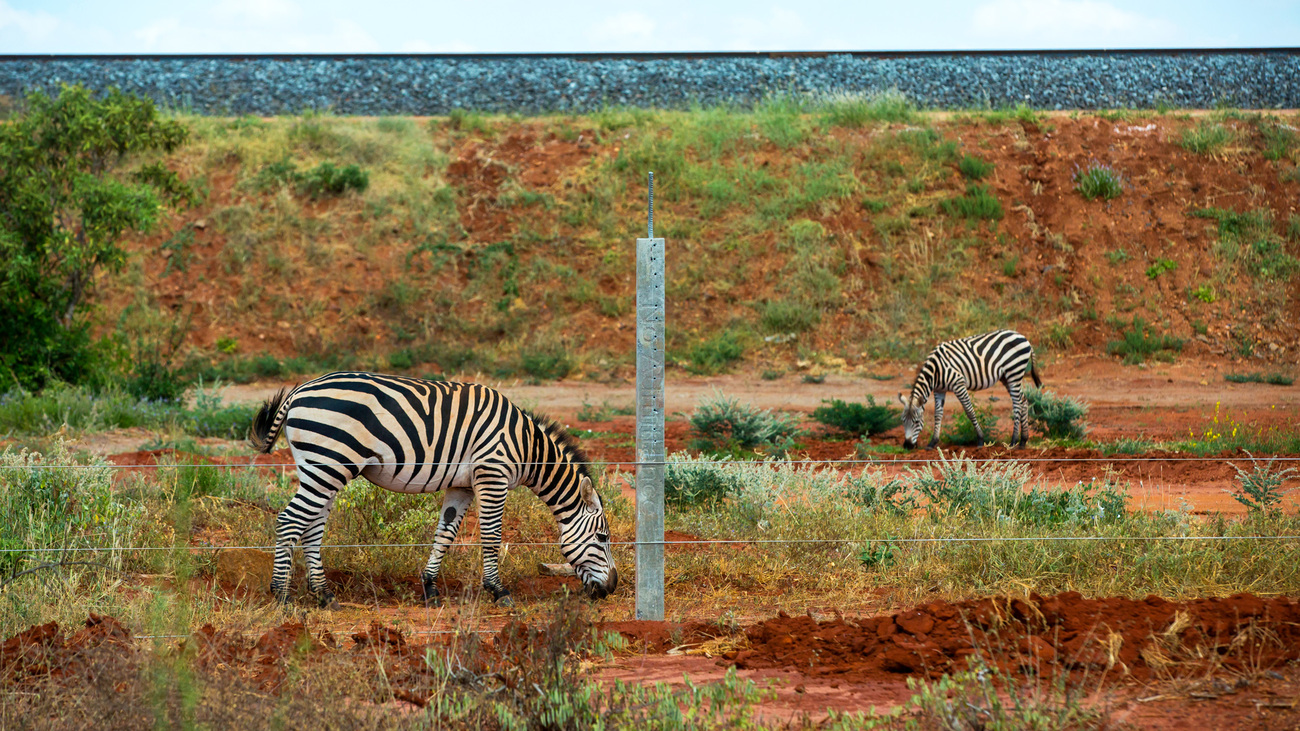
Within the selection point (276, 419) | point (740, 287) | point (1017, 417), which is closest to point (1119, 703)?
point (276, 419)

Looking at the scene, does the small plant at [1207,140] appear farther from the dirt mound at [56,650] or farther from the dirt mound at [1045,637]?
the dirt mound at [56,650]

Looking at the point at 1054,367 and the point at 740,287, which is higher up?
the point at 740,287

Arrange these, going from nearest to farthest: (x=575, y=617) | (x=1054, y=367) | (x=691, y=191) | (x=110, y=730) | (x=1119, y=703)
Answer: (x=110, y=730) → (x=1119, y=703) → (x=575, y=617) → (x=1054, y=367) → (x=691, y=191)

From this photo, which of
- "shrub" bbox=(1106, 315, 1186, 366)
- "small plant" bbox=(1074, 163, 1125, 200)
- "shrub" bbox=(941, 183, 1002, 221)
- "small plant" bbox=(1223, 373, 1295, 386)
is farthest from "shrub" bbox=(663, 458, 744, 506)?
"small plant" bbox=(1074, 163, 1125, 200)

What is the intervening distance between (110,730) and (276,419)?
3509 millimetres

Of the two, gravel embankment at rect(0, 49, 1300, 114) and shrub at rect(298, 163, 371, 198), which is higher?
gravel embankment at rect(0, 49, 1300, 114)

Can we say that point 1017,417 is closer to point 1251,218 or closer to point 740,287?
point 740,287

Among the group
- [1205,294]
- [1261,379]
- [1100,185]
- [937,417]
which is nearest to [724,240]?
[1100,185]

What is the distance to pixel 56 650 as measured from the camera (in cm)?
482

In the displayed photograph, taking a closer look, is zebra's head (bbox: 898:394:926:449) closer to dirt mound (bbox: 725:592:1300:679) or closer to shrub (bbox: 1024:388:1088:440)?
shrub (bbox: 1024:388:1088:440)

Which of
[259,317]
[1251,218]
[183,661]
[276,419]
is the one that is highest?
[1251,218]

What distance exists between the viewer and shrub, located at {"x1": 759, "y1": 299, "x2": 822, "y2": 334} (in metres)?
23.3

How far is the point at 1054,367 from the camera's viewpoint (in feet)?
71.1

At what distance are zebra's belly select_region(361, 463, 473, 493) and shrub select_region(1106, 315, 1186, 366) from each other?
18.6 meters
